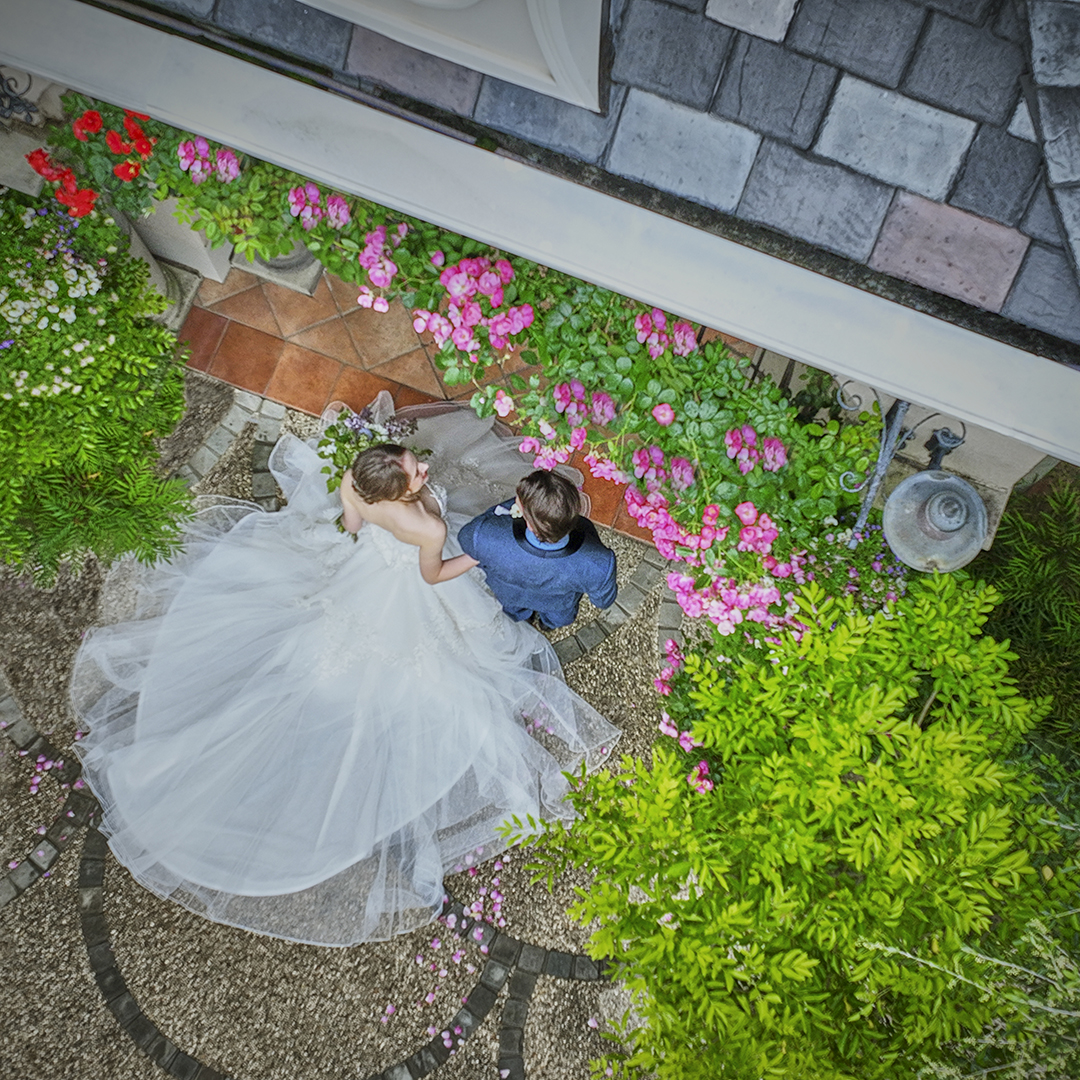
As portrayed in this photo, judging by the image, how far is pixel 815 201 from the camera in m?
2.00

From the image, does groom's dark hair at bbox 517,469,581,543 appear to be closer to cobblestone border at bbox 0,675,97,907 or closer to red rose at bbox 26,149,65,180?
red rose at bbox 26,149,65,180

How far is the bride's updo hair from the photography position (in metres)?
3.28

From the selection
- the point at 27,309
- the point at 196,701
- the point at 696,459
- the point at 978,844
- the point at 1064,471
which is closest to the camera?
the point at 978,844

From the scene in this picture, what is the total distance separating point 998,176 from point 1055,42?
12.9 inches

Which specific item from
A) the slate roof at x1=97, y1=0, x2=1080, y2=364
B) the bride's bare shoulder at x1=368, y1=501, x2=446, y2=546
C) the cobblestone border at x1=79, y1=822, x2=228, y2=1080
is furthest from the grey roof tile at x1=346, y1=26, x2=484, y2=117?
the cobblestone border at x1=79, y1=822, x2=228, y2=1080

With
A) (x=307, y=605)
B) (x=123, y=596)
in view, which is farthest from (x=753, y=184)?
(x=123, y=596)

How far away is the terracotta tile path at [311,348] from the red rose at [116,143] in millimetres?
1600

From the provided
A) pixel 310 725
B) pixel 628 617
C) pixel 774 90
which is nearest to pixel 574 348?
pixel 774 90

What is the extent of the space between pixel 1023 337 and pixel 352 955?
4.35 meters

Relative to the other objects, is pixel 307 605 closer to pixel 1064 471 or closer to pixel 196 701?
pixel 196 701

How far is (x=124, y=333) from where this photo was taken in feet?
12.7

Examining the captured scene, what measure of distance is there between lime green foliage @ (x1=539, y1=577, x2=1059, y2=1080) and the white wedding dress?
128cm

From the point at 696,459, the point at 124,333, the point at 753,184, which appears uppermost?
the point at 753,184

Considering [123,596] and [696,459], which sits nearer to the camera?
[696,459]
